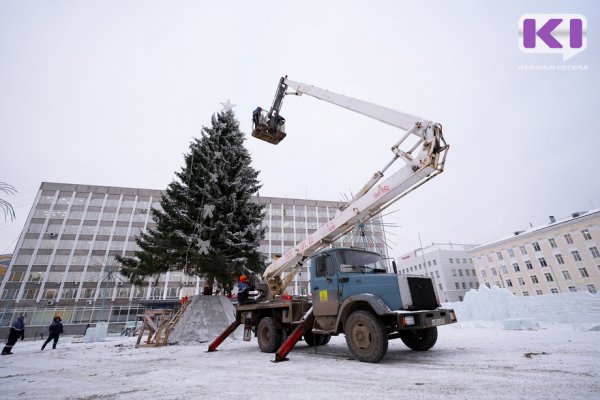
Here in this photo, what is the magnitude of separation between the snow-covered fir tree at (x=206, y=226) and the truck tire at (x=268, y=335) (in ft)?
18.9

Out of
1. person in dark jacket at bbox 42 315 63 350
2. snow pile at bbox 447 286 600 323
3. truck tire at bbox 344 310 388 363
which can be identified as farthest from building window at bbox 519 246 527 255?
person in dark jacket at bbox 42 315 63 350

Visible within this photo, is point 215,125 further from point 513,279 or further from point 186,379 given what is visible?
point 513,279

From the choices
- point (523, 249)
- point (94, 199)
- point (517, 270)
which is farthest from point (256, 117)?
point (517, 270)

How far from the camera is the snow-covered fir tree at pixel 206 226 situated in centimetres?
1402

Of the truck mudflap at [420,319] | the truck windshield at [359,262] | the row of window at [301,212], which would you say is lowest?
the truck mudflap at [420,319]

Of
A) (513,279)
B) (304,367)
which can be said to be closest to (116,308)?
(304,367)

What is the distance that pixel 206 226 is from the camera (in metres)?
14.3

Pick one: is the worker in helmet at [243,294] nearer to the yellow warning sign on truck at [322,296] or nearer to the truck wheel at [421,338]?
the yellow warning sign on truck at [322,296]

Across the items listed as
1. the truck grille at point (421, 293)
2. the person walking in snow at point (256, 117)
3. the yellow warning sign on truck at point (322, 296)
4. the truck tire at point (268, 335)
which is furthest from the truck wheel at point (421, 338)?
the person walking in snow at point (256, 117)

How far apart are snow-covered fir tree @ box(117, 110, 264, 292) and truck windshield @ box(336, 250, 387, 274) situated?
8050mm

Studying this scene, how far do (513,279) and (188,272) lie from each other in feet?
222

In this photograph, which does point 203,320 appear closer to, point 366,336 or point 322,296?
point 322,296

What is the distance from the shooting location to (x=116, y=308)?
48.0 m

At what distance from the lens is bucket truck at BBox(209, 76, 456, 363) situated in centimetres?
586
